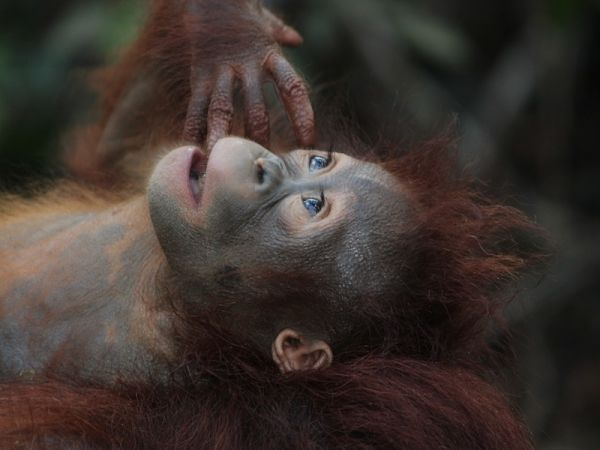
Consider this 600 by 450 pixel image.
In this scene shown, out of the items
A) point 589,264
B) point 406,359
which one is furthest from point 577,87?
point 406,359

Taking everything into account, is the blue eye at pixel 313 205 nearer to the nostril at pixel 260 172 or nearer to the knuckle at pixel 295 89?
the nostril at pixel 260 172

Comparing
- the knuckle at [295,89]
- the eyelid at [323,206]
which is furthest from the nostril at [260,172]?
the knuckle at [295,89]

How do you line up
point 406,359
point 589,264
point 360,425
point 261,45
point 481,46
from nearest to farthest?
point 360,425 → point 406,359 → point 261,45 → point 589,264 → point 481,46

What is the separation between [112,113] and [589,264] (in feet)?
8.18

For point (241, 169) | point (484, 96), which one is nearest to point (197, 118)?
point (241, 169)

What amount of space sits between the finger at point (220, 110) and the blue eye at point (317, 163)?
0.21 meters

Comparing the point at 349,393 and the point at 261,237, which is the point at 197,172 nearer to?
the point at 261,237

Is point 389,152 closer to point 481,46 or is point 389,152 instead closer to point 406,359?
point 406,359

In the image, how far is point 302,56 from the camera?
4602mm

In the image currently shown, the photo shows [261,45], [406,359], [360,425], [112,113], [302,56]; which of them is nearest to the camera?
[360,425]

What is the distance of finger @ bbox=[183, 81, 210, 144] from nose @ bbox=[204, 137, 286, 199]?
24 cm

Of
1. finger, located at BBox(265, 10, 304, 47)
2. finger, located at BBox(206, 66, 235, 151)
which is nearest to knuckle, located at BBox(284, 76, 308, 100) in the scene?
finger, located at BBox(206, 66, 235, 151)

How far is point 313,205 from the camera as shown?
2965 millimetres

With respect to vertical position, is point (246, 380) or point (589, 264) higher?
point (246, 380)
